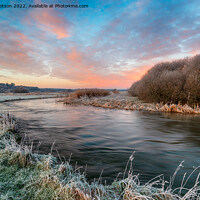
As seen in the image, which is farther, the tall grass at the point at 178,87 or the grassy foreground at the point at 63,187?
the tall grass at the point at 178,87

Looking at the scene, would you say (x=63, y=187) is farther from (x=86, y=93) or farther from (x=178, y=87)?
(x=86, y=93)

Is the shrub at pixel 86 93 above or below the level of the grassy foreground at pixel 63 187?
above

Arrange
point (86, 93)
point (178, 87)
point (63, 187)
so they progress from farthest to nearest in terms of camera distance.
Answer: point (86, 93), point (178, 87), point (63, 187)

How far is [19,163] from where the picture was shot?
3363 millimetres

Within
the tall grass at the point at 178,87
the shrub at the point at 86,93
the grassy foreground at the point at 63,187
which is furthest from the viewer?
the shrub at the point at 86,93

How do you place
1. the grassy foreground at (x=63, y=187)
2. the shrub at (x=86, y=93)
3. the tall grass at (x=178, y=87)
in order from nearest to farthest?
the grassy foreground at (x=63, y=187), the tall grass at (x=178, y=87), the shrub at (x=86, y=93)

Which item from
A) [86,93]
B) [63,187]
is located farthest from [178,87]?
[86,93]

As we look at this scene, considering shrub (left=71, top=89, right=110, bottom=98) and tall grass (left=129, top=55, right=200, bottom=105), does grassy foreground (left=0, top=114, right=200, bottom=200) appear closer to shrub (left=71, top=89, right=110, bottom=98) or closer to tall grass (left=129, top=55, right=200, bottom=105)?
tall grass (left=129, top=55, right=200, bottom=105)

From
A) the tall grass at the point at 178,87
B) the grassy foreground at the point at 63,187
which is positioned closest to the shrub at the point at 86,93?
the tall grass at the point at 178,87

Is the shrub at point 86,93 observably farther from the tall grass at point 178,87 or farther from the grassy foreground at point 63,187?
the grassy foreground at point 63,187

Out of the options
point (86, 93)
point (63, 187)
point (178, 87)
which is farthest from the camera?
point (86, 93)

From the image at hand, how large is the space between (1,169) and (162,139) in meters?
5.39

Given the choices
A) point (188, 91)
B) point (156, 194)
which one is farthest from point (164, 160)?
point (188, 91)

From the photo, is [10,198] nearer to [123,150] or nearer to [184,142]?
[123,150]
